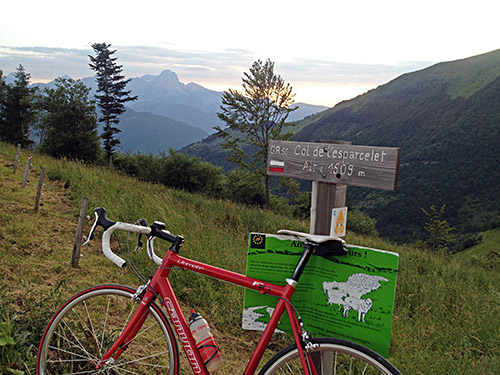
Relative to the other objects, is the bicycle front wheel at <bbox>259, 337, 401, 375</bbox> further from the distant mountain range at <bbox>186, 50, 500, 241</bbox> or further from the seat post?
the distant mountain range at <bbox>186, 50, 500, 241</bbox>

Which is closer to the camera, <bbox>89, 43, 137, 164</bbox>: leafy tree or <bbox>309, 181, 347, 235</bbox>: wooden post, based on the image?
<bbox>309, 181, 347, 235</bbox>: wooden post

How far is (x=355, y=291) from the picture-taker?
2.28 metres

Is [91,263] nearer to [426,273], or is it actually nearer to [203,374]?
[203,374]

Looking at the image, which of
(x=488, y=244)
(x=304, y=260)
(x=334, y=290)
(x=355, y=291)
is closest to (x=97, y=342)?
(x=304, y=260)

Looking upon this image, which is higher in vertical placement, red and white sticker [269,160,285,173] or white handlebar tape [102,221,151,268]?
red and white sticker [269,160,285,173]

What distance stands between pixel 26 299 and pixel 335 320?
2871mm

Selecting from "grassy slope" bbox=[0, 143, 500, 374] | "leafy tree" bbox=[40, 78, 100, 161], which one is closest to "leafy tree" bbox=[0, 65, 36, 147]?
"leafy tree" bbox=[40, 78, 100, 161]

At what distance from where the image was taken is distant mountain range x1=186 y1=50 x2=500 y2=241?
91194mm

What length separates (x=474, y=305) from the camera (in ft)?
15.8

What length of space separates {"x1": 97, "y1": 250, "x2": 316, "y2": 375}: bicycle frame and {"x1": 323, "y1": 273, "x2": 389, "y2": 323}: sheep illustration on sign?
382mm

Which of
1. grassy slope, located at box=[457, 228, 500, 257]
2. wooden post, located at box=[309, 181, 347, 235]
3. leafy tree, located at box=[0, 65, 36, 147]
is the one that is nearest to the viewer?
wooden post, located at box=[309, 181, 347, 235]

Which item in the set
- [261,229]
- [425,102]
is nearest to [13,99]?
[261,229]

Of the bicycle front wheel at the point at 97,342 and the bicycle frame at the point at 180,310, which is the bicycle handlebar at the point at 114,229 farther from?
the bicycle front wheel at the point at 97,342

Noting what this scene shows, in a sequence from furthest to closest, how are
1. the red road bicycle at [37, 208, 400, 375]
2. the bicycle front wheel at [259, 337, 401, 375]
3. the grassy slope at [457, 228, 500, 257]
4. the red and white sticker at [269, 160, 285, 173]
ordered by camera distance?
1. the grassy slope at [457, 228, 500, 257]
2. the red and white sticker at [269, 160, 285, 173]
3. the red road bicycle at [37, 208, 400, 375]
4. the bicycle front wheel at [259, 337, 401, 375]
